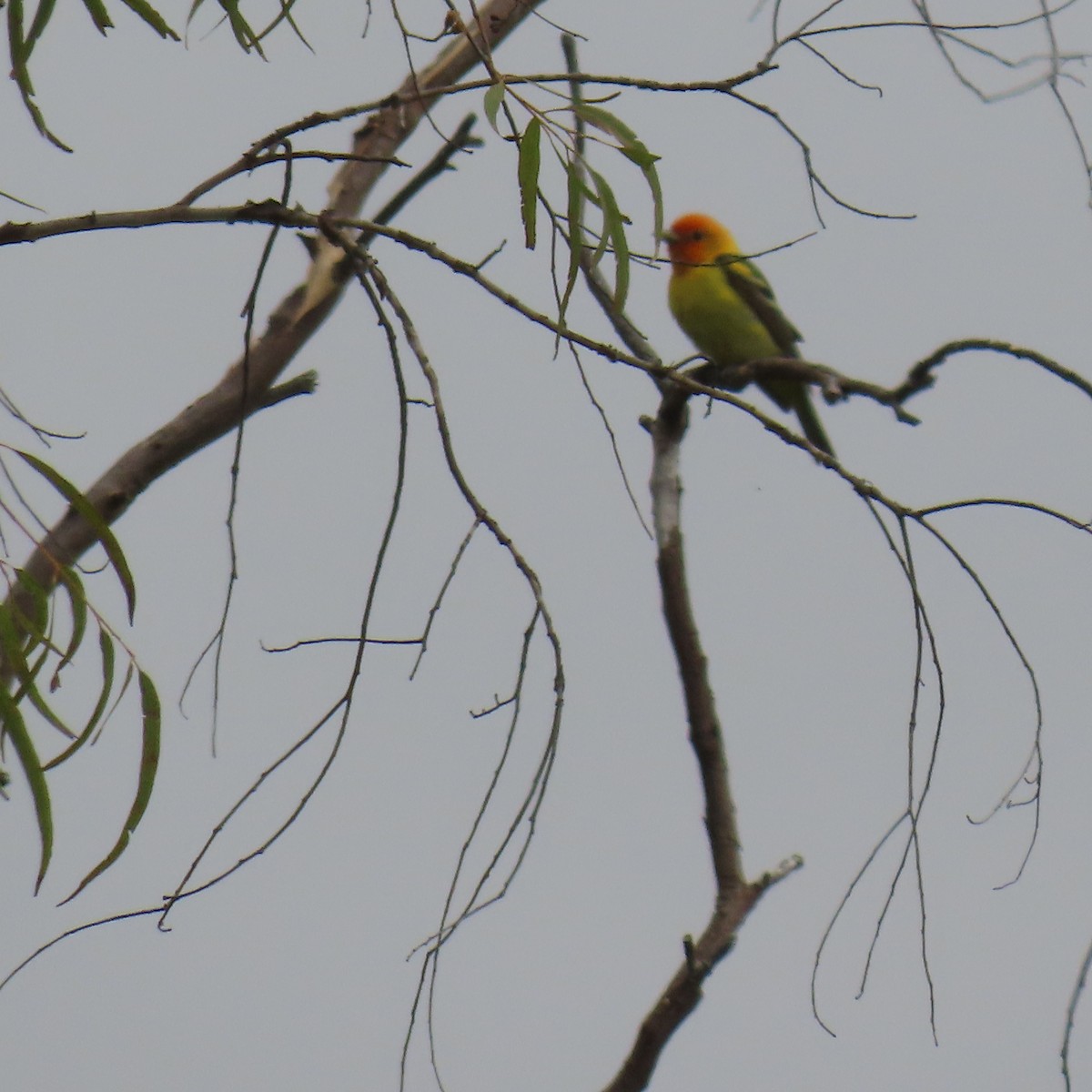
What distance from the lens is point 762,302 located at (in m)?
2.73

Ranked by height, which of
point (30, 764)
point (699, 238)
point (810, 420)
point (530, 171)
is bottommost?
point (30, 764)

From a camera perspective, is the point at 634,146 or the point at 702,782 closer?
the point at 634,146

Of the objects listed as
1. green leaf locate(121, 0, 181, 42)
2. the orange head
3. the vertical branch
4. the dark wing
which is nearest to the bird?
the dark wing

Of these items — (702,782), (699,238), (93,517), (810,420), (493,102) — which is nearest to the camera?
(493,102)

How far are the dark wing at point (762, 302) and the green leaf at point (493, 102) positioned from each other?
1.98m

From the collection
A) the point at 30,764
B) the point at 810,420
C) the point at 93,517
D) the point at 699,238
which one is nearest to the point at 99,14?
the point at 93,517

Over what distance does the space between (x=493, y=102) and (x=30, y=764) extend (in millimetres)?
441

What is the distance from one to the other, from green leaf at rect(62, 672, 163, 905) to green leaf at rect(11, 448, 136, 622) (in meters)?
0.06

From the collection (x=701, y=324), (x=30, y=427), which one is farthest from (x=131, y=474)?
(x=701, y=324)

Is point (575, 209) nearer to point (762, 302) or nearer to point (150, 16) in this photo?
point (150, 16)

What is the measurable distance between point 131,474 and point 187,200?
0.61 meters

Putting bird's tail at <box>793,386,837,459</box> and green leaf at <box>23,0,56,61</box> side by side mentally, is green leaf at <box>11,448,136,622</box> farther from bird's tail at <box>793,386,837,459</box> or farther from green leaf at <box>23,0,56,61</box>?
bird's tail at <box>793,386,837,459</box>

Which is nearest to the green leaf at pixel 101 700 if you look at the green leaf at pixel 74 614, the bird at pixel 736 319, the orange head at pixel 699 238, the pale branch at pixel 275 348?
the green leaf at pixel 74 614

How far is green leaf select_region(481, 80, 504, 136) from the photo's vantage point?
71 centimetres
